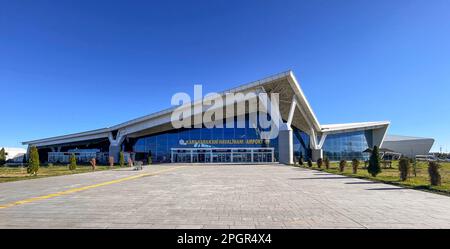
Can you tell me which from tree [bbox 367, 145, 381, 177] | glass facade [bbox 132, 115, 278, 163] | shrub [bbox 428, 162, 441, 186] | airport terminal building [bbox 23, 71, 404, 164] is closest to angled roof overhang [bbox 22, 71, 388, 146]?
airport terminal building [bbox 23, 71, 404, 164]

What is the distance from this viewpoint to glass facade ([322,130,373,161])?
2114 inches

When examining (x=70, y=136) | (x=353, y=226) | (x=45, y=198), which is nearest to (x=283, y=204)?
(x=353, y=226)

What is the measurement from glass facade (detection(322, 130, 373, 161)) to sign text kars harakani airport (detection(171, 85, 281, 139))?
13.9 metres

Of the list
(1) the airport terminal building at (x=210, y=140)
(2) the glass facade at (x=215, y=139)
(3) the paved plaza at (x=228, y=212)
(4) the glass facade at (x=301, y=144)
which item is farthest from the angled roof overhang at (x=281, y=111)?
(3) the paved plaza at (x=228, y=212)

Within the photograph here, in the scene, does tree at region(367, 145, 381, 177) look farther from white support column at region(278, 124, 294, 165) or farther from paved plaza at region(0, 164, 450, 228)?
white support column at region(278, 124, 294, 165)

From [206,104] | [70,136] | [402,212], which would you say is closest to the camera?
[402,212]

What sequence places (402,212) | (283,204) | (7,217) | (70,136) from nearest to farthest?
1. (7,217)
2. (402,212)
3. (283,204)
4. (70,136)

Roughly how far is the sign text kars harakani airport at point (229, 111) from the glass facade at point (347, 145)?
13.9m

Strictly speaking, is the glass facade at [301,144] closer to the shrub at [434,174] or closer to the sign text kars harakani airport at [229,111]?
the sign text kars harakani airport at [229,111]

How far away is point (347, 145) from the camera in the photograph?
55500 mm

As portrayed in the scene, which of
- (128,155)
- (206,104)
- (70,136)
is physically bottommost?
(128,155)
